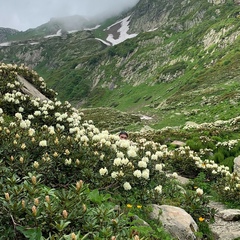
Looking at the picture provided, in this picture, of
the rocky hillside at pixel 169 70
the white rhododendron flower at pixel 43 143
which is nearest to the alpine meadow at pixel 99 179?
the white rhododendron flower at pixel 43 143

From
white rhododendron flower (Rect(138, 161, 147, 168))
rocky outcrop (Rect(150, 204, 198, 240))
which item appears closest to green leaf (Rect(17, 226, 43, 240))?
rocky outcrop (Rect(150, 204, 198, 240))

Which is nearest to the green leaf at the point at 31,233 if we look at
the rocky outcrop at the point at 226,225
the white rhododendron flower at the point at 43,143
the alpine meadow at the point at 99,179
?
the alpine meadow at the point at 99,179

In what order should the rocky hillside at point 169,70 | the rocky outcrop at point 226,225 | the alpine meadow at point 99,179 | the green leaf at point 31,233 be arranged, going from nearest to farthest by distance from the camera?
the green leaf at point 31,233 < the alpine meadow at point 99,179 < the rocky outcrop at point 226,225 < the rocky hillside at point 169,70

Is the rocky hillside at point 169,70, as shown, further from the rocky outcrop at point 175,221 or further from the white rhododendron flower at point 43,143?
Result: the white rhododendron flower at point 43,143

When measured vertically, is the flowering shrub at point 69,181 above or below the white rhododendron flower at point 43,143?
below

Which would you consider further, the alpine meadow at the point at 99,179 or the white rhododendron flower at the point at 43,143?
the white rhododendron flower at the point at 43,143


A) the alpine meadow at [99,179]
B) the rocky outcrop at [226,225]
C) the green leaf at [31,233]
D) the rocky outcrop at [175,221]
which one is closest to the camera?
the green leaf at [31,233]

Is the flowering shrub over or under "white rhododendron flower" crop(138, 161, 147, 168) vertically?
over

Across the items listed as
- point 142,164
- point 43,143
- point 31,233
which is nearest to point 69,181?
point 43,143

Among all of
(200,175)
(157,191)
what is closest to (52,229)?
(157,191)

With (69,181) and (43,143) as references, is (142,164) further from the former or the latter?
(43,143)

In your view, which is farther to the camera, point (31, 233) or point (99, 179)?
point (99, 179)

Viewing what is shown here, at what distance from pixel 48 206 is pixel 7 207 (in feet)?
1.89

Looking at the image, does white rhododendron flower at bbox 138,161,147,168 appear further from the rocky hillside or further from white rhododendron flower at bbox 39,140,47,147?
the rocky hillside
